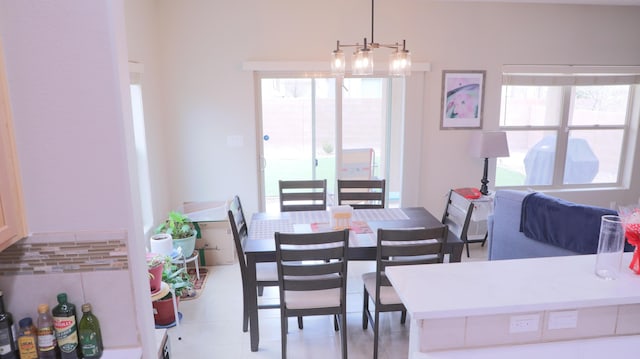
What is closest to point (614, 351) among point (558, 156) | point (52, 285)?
point (52, 285)

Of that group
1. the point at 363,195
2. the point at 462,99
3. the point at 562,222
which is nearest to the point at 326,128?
the point at 363,195

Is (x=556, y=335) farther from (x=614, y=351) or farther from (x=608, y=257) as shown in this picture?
(x=608, y=257)

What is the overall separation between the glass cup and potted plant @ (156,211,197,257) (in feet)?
10.2

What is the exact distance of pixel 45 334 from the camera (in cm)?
136

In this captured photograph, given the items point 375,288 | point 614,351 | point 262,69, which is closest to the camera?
point 614,351

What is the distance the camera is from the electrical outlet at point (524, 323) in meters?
1.36

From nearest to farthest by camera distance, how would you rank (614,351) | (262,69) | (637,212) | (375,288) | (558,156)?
1. (614,351)
2. (637,212)
3. (375,288)
4. (262,69)
5. (558,156)

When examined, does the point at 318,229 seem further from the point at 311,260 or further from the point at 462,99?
the point at 462,99

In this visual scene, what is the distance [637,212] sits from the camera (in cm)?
151

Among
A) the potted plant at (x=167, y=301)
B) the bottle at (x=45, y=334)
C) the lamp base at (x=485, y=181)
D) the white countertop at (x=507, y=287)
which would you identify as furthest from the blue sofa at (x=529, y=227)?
the bottle at (x=45, y=334)

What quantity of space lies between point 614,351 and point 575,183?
4350mm

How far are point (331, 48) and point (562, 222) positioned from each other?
2729 millimetres

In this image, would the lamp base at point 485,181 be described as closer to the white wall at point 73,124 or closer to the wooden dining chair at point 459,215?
the wooden dining chair at point 459,215

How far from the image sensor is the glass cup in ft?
4.94
